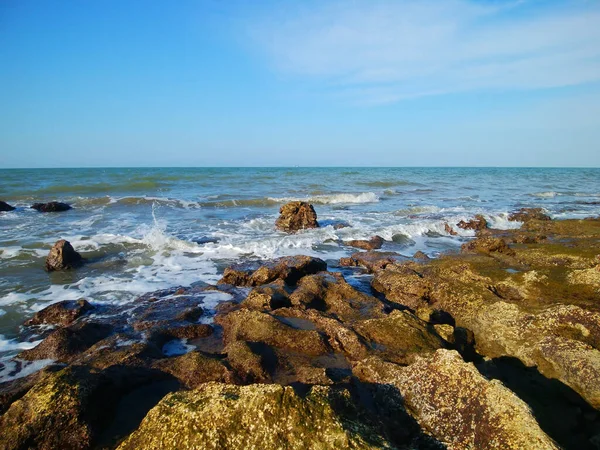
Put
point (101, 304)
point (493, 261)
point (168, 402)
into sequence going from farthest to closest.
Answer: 1. point (493, 261)
2. point (101, 304)
3. point (168, 402)

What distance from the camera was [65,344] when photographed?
5.36 metres

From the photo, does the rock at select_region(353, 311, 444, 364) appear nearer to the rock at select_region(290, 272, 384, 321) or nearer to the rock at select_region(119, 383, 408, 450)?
the rock at select_region(290, 272, 384, 321)

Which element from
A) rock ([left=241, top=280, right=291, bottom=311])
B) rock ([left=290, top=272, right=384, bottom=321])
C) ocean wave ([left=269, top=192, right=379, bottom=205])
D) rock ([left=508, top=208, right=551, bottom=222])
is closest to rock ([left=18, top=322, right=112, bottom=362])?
rock ([left=241, top=280, right=291, bottom=311])

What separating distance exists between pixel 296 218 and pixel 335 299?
9589 mm

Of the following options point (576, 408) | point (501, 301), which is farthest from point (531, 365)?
point (501, 301)

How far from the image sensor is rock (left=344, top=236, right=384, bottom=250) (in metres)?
12.6

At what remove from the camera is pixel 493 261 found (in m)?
8.44

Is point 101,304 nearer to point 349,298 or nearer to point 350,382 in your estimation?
point 349,298

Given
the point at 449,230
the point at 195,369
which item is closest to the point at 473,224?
the point at 449,230

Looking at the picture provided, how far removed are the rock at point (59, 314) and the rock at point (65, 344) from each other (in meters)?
1.26

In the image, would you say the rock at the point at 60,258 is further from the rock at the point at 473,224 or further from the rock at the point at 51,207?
the rock at the point at 473,224

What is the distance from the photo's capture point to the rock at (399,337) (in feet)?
14.9

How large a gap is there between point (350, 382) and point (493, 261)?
6.12 meters

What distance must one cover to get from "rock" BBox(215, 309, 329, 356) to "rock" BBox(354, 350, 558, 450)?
4.41ft
